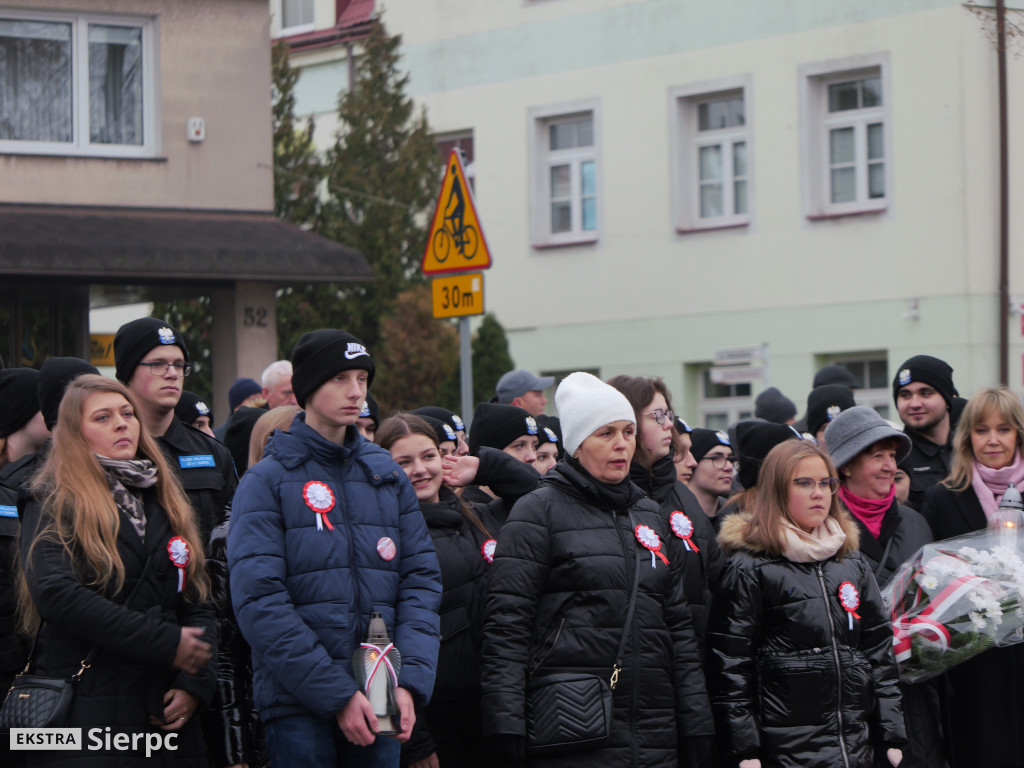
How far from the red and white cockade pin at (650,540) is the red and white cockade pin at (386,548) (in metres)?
0.96

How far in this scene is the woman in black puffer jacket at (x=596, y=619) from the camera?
5371mm

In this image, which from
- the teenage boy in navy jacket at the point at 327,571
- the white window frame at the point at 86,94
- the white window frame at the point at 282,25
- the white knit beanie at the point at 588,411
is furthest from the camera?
the white window frame at the point at 282,25

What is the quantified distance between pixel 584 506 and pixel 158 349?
70.8 inches

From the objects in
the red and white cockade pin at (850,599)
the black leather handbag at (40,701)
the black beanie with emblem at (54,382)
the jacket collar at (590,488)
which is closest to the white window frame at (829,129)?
the red and white cockade pin at (850,599)

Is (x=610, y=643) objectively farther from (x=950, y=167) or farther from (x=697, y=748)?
(x=950, y=167)

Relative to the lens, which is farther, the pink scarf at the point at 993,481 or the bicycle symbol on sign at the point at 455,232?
the bicycle symbol on sign at the point at 455,232

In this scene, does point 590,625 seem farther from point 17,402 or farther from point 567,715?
point 17,402

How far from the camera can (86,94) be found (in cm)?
1462

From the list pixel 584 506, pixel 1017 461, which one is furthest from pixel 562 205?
pixel 584 506

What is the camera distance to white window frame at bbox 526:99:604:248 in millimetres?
22469

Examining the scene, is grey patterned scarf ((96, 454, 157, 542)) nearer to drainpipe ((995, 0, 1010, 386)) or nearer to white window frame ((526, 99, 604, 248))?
drainpipe ((995, 0, 1010, 386))

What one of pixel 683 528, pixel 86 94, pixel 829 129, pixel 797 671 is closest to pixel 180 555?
pixel 683 528

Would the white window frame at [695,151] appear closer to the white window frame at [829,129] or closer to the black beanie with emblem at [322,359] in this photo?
the white window frame at [829,129]

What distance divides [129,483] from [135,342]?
91cm
